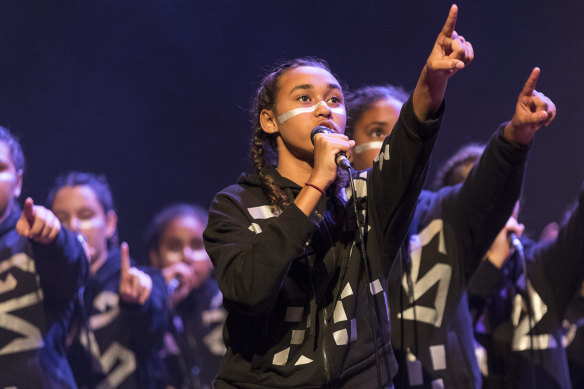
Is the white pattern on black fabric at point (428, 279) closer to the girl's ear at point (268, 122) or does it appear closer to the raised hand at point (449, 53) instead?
the girl's ear at point (268, 122)

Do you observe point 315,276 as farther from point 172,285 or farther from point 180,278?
point 180,278

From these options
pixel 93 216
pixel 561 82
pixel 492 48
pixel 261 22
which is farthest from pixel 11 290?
pixel 561 82

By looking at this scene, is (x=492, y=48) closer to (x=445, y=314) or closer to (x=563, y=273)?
(x=563, y=273)

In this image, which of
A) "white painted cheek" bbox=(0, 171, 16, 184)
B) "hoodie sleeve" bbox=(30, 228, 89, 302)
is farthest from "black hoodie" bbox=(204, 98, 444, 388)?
"white painted cheek" bbox=(0, 171, 16, 184)

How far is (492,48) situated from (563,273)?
2.03 m

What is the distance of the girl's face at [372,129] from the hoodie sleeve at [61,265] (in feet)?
4.45

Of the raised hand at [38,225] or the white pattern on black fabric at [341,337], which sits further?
the raised hand at [38,225]

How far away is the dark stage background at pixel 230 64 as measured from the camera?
415 centimetres

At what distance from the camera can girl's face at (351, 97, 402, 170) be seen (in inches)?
103

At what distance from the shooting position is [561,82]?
4363 millimetres

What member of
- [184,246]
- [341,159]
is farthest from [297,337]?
[184,246]

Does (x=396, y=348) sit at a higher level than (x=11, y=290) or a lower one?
lower

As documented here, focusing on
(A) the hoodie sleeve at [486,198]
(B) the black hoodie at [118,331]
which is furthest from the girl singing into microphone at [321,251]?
(B) the black hoodie at [118,331]

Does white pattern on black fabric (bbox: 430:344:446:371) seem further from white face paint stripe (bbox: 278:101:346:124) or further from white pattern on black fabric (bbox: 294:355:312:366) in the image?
white face paint stripe (bbox: 278:101:346:124)
